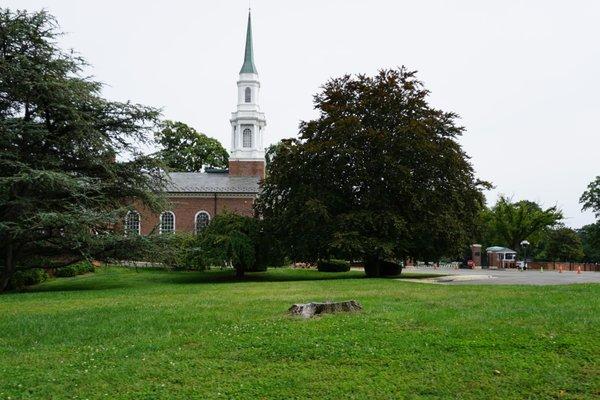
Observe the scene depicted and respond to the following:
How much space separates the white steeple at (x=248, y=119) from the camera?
2164 inches

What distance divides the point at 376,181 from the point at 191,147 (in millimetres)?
39984

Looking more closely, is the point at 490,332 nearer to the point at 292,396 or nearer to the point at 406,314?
the point at 406,314

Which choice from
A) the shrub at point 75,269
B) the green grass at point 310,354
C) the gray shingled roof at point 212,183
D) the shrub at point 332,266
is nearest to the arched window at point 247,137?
the gray shingled roof at point 212,183

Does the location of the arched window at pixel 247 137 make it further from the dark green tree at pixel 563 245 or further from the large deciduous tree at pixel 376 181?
the dark green tree at pixel 563 245

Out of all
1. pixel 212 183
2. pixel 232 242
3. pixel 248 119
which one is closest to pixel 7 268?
pixel 232 242

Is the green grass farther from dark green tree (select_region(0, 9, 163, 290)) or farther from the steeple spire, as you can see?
the steeple spire

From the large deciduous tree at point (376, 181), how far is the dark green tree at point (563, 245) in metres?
52.4

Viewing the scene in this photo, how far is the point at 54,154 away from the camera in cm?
2447

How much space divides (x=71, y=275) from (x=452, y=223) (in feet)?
72.6

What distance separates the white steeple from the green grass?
4415cm

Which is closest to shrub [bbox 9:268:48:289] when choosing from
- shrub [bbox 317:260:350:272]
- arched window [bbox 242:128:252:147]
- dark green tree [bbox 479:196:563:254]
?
shrub [bbox 317:260:350:272]

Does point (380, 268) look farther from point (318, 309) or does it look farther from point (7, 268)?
point (318, 309)

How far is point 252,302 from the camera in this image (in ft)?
44.3

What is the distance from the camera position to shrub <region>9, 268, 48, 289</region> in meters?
24.2
